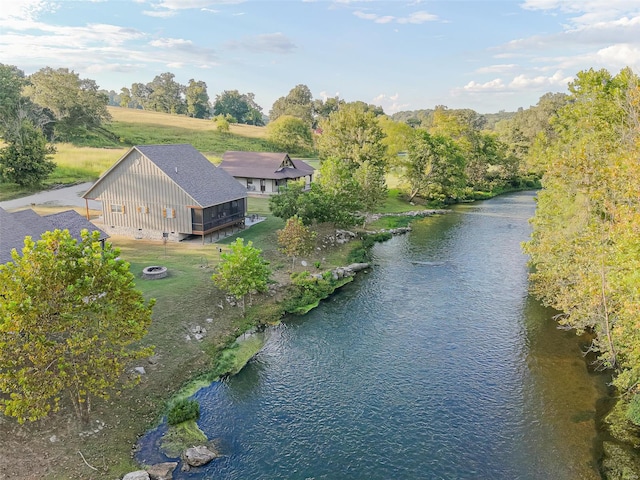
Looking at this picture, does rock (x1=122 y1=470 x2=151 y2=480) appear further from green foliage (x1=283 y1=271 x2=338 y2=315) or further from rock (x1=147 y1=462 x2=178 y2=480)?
green foliage (x1=283 y1=271 x2=338 y2=315)

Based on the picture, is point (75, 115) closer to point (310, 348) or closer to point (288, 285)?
point (288, 285)

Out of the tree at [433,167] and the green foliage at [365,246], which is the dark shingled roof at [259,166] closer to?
the tree at [433,167]

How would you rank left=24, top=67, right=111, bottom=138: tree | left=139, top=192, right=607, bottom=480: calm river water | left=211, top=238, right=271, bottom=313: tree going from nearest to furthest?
left=139, top=192, right=607, bottom=480: calm river water, left=211, top=238, right=271, bottom=313: tree, left=24, top=67, right=111, bottom=138: tree

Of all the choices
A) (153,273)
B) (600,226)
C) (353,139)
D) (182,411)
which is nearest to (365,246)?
(153,273)

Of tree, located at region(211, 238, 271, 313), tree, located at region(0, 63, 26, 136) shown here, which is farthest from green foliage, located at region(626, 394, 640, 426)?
tree, located at region(0, 63, 26, 136)

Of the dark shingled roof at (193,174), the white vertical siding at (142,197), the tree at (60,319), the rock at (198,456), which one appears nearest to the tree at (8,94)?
the white vertical siding at (142,197)

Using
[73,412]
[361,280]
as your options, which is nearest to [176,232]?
[361,280]

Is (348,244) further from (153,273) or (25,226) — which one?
(25,226)
